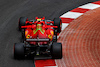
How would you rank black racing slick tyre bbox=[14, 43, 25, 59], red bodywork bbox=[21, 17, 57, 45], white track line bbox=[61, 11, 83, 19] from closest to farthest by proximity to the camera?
black racing slick tyre bbox=[14, 43, 25, 59], red bodywork bbox=[21, 17, 57, 45], white track line bbox=[61, 11, 83, 19]

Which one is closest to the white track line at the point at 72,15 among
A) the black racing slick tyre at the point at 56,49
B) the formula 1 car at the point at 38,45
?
the formula 1 car at the point at 38,45

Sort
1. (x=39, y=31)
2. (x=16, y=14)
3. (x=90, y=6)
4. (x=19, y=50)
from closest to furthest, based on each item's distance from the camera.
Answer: (x=19, y=50), (x=39, y=31), (x=16, y=14), (x=90, y=6)

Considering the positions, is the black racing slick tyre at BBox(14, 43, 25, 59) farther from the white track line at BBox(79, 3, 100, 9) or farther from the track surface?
the white track line at BBox(79, 3, 100, 9)

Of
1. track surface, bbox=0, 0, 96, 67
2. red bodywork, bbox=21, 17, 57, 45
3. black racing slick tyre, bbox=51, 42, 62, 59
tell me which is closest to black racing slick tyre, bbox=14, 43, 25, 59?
track surface, bbox=0, 0, 96, 67

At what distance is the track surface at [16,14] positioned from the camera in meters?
8.77

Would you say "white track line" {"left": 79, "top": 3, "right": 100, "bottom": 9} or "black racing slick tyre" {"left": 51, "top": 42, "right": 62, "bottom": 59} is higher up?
"white track line" {"left": 79, "top": 3, "right": 100, "bottom": 9}

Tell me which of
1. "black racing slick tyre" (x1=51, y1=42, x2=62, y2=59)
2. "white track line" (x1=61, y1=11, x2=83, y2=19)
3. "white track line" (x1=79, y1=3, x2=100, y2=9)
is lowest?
"black racing slick tyre" (x1=51, y1=42, x2=62, y2=59)

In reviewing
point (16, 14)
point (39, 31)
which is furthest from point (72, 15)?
point (39, 31)

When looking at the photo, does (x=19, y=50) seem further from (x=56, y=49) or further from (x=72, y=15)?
(x=72, y=15)

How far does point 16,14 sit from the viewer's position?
12828mm

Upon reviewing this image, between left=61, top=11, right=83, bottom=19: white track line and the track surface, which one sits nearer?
the track surface

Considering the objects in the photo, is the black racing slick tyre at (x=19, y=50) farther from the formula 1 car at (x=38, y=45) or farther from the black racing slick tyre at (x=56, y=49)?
the black racing slick tyre at (x=56, y=49)

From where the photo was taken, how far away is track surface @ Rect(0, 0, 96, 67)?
8773mm

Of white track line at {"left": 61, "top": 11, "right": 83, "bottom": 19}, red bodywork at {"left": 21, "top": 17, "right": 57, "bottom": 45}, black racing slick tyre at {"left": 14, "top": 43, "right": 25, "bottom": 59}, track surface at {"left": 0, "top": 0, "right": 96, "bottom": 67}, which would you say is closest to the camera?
black racing slick tyre at {"left": 14, "top": 43, "right": 25, "bottom": 59}
